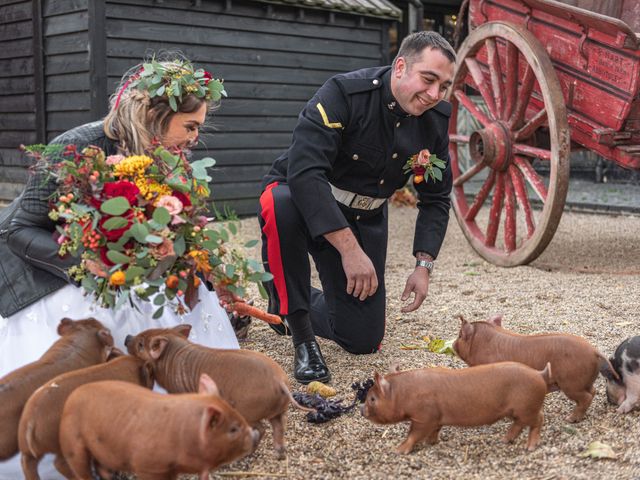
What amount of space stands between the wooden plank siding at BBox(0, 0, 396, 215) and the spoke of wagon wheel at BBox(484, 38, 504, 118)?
122 inches

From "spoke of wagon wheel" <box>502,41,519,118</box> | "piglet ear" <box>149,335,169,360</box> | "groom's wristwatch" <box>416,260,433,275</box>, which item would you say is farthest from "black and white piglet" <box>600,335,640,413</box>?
"spoke of wagon wheel" <box>502,41,519,118</box>

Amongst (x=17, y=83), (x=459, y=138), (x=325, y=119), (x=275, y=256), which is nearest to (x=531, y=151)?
(x=459, y=138)

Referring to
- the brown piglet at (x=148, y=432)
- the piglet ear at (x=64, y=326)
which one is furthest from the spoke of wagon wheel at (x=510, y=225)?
the brown piglet at (x=148, y=432)

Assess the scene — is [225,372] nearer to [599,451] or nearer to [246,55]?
[599,451]

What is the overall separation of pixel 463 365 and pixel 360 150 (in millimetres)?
922

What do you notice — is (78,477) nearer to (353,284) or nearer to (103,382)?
(103,382)

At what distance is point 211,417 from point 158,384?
48 cm

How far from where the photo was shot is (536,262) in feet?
17.5

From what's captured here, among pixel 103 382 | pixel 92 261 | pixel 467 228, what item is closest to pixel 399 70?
pixel 92 261

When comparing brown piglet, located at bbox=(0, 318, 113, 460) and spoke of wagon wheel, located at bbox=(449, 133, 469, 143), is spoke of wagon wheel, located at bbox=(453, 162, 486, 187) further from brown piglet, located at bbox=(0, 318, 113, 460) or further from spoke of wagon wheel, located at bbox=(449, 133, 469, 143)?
brown piglet, located at bbox=(0, 318, 113, 460)

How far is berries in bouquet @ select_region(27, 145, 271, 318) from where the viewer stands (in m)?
2.04

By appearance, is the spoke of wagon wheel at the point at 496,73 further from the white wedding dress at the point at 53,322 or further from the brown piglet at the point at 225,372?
the brown piglet at the point at 225,372

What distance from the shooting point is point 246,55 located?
778 centimetres

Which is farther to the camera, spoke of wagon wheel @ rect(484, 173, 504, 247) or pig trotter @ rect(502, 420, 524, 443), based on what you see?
spoke of wagon wheel @ rect(484, 173, 504, 247)
